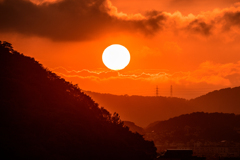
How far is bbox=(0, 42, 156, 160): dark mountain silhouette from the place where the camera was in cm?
3136

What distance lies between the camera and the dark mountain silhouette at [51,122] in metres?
31.4

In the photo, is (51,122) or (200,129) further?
(200,129)

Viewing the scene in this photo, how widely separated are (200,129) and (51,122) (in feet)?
427

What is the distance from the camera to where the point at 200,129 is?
15800 centimetres

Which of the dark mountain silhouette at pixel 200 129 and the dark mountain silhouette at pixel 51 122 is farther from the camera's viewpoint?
the dark mountain silhouette at pixel 200 129

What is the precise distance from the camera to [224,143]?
442 ft

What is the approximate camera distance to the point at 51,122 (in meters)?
34.7

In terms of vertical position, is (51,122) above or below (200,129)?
above

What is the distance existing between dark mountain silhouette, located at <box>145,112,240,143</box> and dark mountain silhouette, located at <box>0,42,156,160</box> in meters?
107

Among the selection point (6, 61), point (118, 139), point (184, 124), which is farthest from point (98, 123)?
point (184, 124)

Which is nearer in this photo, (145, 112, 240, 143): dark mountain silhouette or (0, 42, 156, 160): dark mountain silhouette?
(0, 42, 156, 160): dark mountain silhouette

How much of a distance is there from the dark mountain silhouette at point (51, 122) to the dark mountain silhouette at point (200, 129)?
107 m

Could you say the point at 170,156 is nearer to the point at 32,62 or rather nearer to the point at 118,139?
the point at 118,139

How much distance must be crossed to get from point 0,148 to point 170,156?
20.4 m
